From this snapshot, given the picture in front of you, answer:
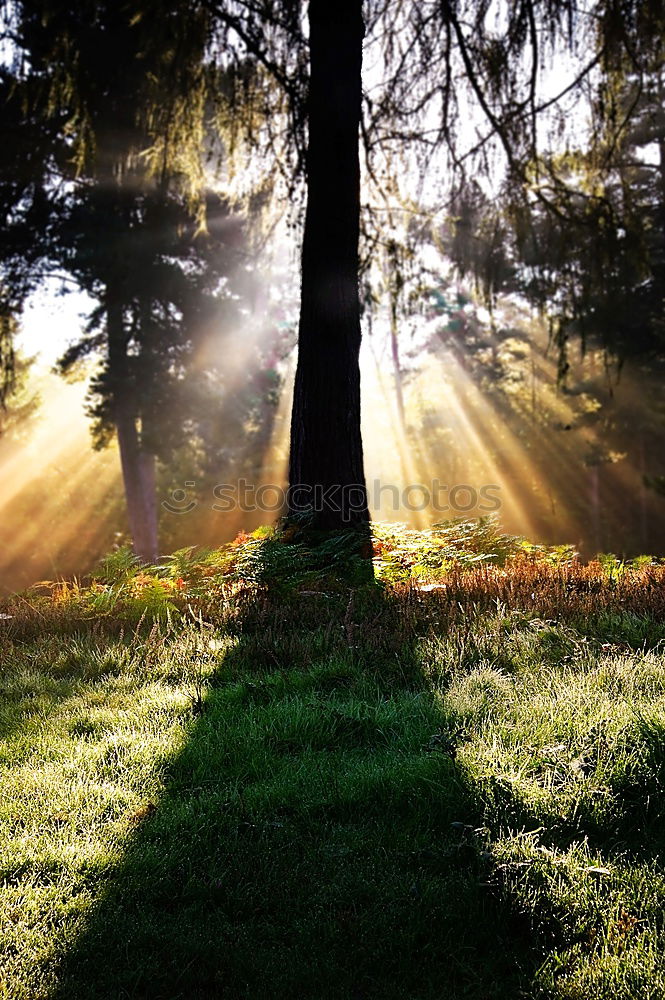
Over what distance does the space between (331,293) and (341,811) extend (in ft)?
16.9

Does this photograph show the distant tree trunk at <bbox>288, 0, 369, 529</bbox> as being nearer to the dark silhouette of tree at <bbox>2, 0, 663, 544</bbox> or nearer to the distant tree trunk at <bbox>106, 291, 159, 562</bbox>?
the dark silhouette of tree at <bbox>2, 0, 663, 544</bbox>

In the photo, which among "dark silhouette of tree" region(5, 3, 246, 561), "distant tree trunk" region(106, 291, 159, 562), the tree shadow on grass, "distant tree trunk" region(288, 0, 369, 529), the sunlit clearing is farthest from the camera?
the sunlit clearing

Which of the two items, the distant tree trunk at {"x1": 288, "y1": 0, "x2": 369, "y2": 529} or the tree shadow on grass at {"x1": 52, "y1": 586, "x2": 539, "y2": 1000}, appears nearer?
the tree shadow on grass at {"x1": 52, "y1": 586, "x2": 539, "y2": 1000}

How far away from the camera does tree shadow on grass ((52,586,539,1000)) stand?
1902 mm

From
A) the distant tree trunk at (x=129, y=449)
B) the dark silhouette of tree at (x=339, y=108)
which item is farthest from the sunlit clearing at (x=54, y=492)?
the dark silhouette of tree at (x=339, y=108)

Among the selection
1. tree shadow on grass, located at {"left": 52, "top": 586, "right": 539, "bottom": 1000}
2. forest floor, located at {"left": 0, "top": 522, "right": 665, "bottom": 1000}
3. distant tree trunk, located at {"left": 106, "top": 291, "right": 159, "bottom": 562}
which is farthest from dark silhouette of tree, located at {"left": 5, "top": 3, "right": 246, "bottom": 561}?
tree shadow on grass, located at {"left": 52, "top": 586, "right": 539, "bottom": 1000}

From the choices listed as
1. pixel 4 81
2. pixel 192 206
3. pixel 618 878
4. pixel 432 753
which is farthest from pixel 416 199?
pixel 4 81

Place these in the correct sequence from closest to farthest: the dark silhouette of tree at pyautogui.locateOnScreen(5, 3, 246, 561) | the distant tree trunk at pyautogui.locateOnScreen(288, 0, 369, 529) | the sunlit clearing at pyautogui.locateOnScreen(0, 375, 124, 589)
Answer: the distant tree trunk at pyautogui.locateOnScreen(288, 0, 369, 529), the dark silhouette of tree at pyautogui.locateOnScreen(5, 3, 246, 561), the sunlit clearing at pyautogui.locateOnScreen(0, 375, 124, 589)

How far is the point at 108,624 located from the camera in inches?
190

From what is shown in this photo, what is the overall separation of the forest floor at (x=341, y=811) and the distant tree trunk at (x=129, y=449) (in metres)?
13.5

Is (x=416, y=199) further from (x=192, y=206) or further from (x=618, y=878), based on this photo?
(x=618, y=878)

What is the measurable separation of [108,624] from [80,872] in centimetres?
A: 268

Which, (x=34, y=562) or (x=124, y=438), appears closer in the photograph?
(x=124, y=438)

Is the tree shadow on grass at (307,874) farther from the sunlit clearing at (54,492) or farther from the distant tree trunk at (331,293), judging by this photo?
the sunlit clearing at (54,492)
